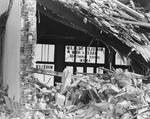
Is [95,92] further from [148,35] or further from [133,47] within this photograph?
[148,35]

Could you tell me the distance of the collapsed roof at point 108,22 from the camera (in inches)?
267

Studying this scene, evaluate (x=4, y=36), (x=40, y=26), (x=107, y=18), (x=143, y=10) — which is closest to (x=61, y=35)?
(x=40, y=26)

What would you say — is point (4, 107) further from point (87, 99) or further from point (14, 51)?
point (87, 99)

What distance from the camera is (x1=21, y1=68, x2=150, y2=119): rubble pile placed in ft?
20.3

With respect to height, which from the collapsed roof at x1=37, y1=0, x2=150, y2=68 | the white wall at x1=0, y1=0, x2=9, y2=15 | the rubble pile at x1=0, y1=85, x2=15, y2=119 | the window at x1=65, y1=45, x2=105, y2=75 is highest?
the white wall at x1=0, y1=0, x2=9, y2=15

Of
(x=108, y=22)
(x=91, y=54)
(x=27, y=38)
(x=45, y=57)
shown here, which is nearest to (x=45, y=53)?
(x=45, y=57)

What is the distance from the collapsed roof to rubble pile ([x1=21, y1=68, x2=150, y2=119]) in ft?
2.21

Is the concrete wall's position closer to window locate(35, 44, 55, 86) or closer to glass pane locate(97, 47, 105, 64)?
window locate(35, 44, 55, 86)

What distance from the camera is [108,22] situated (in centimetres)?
695

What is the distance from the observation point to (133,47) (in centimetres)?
688

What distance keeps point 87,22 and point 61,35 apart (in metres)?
3.91

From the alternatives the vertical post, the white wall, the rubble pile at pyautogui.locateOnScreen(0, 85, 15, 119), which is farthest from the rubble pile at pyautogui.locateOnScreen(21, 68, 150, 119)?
the white wall

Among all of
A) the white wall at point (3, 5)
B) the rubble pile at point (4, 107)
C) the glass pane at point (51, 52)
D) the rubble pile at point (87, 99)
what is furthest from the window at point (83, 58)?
the rubble pile at point (87, 99)

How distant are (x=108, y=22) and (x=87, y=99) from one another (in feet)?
5.57
